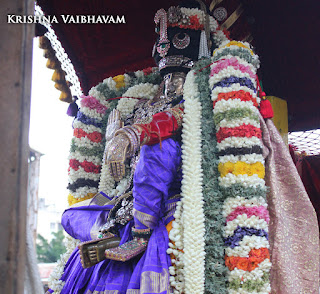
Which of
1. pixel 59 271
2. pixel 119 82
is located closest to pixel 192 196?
pixel 59 271

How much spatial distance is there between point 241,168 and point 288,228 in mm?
580

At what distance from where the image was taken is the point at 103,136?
335cm

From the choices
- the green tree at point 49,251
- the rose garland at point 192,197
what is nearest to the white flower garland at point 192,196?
the rose garland at point 192,197

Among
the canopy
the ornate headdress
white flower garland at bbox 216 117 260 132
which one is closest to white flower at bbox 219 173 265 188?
white flower garland at bbox 216 117 260 132

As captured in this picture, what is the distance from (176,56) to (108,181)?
126 cm

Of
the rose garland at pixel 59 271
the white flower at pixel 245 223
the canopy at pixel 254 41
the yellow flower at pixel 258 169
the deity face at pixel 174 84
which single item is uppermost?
the canopy at pixel 254 41

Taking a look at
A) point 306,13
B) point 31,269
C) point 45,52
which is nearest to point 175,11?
point 306,13

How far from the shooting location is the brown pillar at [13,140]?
32.8 inches

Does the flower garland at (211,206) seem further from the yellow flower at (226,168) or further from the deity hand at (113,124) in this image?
the deity hand at (113,124)

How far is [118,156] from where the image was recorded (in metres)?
2.06

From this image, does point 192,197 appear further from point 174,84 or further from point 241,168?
point 174,84

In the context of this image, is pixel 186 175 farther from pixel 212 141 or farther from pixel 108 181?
pixel 108 181

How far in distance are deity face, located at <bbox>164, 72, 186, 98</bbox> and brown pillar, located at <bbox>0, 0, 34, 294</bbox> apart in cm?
194

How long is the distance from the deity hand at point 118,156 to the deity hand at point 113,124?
0.85 metres
